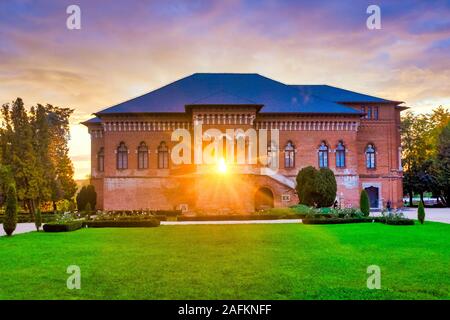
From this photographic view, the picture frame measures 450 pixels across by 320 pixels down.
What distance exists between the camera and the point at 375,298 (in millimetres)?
9422

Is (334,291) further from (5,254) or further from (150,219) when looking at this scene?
(150,219)

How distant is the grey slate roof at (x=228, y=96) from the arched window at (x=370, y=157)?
4.66 meters

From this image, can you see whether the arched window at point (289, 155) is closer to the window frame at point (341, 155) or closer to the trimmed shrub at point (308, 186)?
the window frame at point (341, 155)

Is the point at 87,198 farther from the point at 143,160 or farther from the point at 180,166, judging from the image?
the point at 180,166

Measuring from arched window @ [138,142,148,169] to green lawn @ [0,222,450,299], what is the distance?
20.4 m

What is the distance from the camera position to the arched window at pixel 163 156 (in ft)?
137

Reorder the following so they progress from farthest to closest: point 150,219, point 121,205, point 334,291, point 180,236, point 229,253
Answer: point 121,205
point 150,219
point 180,236
point 229,253
point 334,291

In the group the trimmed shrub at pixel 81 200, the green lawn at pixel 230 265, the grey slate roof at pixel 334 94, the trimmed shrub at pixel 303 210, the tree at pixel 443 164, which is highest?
the grey slate roof at pixel 334 94

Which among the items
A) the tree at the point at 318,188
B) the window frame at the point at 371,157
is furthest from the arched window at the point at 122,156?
the window frame at the point at 371,157

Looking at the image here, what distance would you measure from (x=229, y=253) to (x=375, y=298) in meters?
6.73

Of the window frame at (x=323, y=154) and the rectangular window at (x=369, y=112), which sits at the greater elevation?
the rectangular window at (x=369, y=112)

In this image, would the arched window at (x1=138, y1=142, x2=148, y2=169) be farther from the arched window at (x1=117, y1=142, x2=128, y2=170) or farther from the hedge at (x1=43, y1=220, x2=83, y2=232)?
the hedge at (x1=43, y1=220, x2=83, y2=232)
